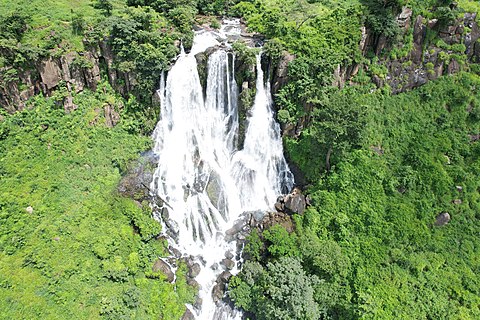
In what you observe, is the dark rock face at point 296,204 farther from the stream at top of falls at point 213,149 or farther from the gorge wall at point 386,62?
the gorge wall at point 386,62

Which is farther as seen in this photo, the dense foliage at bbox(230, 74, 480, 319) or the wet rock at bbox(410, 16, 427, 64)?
the wet rock at bbox(410, 16, 427, 64)

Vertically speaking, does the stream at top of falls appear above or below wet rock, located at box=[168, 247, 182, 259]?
above

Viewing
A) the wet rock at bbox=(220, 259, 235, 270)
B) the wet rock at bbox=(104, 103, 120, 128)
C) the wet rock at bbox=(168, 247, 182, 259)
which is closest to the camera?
the wet rock at bbox=(220, 259, 235, 270)

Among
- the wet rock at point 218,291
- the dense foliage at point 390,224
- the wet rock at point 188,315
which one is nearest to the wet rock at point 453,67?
the dense foliage at point 390,224

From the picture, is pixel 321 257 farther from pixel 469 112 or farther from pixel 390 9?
pixel 390 9

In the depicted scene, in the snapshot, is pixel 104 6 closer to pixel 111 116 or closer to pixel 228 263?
pixel 111 116

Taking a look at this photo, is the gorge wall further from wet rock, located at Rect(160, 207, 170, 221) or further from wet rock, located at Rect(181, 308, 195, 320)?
wet rock, located at Rect(181, 308, 195, 320)

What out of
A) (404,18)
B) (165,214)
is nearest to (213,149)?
(165,214)

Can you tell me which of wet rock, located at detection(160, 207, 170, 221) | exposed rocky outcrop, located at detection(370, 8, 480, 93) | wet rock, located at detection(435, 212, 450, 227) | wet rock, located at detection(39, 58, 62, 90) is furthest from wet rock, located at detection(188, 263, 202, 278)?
exposed rocky outcrop, located at detection(370, 8, 480, 93)

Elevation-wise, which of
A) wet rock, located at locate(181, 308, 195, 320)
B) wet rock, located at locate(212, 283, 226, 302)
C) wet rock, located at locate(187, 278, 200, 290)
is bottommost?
wet rock, located at locate(181, 308, 195, 320)
